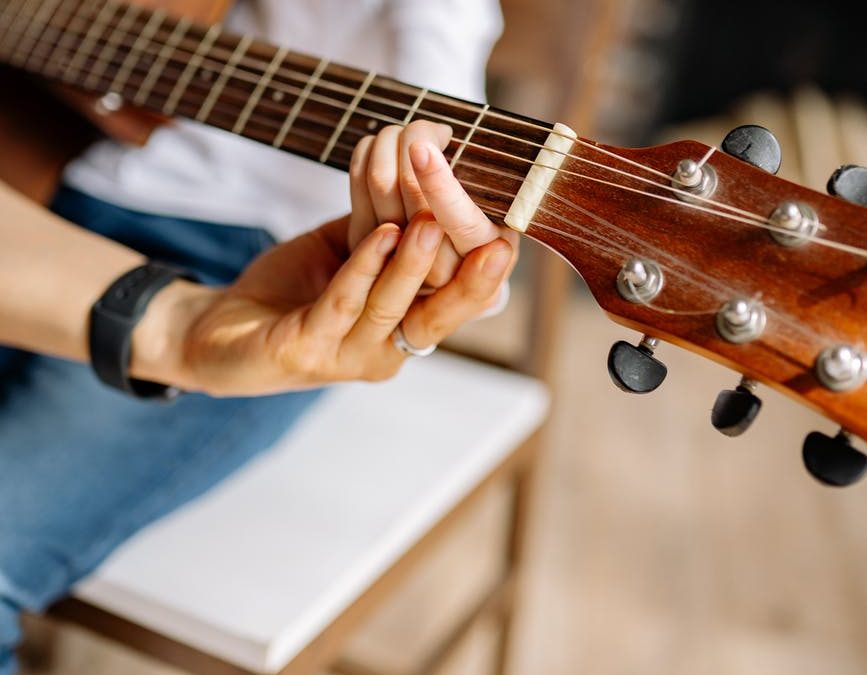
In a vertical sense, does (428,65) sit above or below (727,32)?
above

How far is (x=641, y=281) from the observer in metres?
0.41

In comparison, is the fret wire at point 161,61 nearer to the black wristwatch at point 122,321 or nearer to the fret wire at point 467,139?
the black wristwatch at point 122,321

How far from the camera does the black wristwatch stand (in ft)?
1.95

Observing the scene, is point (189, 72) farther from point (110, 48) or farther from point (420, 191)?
point (420, 191)

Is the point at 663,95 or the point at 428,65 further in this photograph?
the point at 663,95

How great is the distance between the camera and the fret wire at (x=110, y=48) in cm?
74

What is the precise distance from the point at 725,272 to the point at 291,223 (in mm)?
426

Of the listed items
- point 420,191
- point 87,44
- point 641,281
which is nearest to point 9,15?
point 87,44

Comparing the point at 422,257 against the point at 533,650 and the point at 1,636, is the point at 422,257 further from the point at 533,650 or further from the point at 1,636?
the point at 533,650

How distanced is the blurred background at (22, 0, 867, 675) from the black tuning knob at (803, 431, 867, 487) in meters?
0.49

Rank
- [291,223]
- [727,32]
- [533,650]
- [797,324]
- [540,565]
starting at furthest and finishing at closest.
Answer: [727,32] < [540,565] < [533,650] < [291,223] < [797,324]

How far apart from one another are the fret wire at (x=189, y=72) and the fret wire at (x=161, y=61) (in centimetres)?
3

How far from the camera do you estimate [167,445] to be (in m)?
0.68

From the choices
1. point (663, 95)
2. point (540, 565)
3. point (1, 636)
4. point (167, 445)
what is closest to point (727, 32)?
point (663, 95)
